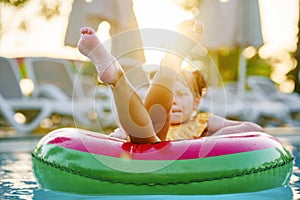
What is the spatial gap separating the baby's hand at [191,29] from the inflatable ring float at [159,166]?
21.2 inches

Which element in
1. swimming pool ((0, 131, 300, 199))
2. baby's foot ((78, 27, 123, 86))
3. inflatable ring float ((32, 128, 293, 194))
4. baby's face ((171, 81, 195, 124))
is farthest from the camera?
baby's face ((171, 81, 195, 124))

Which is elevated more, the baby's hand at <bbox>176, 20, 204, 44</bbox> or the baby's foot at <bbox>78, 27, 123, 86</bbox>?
the baby's foot at <bbox>78, 27, 123, 86</bbox>

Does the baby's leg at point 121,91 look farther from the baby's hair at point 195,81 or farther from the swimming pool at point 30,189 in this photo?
the baby's hair at point 195,81

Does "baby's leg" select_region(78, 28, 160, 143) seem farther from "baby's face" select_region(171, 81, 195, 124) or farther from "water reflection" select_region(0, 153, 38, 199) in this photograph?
"water reflection" select_region(0, 153, 38, 199)

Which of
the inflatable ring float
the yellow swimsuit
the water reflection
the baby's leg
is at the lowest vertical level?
A: the water reflection

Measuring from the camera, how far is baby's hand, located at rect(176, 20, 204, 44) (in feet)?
10.7

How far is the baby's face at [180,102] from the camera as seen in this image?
3586mm

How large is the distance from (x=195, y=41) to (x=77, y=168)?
89cm

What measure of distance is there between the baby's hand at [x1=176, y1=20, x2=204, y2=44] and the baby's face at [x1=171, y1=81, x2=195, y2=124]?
1.27 feet

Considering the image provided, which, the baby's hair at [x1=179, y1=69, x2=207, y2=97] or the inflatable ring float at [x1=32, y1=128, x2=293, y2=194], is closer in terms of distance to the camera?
the inflatable ring float at [x1=32, y1=128, x2=293, y2=194]

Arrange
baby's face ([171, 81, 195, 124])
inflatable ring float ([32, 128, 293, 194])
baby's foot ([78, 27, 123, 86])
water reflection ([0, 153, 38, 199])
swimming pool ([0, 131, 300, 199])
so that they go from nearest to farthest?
baby's foot ([78, 27, 123, 86]) → inflatable ring float ([32, 128, 293, 194]) → swimming pool ([0, 131, 300, 199]) → water reflection ([0, 153, 38, 199]) → baby's face ([171, 81, 195, 124])

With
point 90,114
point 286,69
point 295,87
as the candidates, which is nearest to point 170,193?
point 90,114

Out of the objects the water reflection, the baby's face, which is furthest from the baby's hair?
the water reflection

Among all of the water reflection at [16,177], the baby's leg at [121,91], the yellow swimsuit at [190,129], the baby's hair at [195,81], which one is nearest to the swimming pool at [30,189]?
the water reflection at [16,177]
